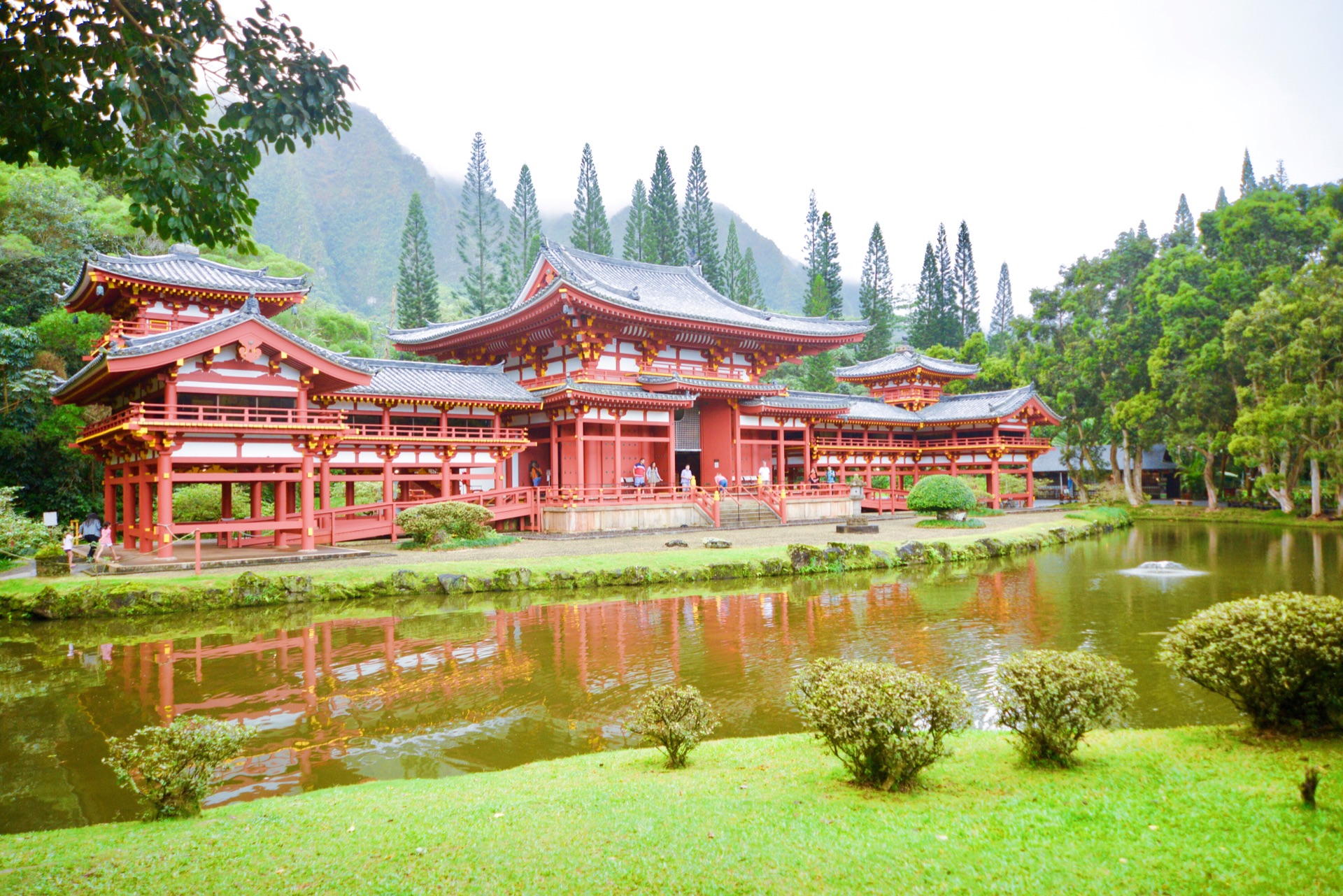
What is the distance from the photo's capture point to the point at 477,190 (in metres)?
58.6

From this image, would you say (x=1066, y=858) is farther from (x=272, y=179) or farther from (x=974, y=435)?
(x=272, y=179)

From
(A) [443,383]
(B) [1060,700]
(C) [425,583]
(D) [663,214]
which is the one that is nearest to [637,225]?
(D) [663,214]

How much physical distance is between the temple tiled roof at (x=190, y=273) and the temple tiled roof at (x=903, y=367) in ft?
99.6

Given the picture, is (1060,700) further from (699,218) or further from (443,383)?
(699,218)

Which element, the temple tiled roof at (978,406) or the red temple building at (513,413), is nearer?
the red temple building at (513,413)

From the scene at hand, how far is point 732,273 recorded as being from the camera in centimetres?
5962

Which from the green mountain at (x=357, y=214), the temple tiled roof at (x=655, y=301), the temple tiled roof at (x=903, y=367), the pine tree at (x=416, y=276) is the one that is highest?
the green mountain at (x=357, y=214)

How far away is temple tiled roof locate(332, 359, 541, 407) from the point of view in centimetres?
2409

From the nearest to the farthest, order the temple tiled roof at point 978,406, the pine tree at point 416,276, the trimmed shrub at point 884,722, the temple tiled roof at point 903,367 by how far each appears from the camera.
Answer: the trimmed shrub at point 884,722
the temple tiled roof at point 978,406
the temple tiled roof at point 903,367
the pine tree at point 416,276

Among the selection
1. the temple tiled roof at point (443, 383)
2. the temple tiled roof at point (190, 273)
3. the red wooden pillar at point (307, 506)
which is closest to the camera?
the red wooden pillar at point (307, 506)

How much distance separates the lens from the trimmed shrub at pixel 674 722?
20.2ft

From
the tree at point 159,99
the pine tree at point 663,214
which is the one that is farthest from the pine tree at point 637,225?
the tree at point 159,99

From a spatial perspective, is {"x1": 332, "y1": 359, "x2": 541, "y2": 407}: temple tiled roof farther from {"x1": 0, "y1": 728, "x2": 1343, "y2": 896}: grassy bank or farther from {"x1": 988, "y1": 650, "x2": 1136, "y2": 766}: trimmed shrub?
{"x1": 988, "y1": 650, "x2": 1136, "y2": 766}: trimmed shrub

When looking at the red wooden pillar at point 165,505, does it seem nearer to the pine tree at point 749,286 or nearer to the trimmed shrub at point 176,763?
the trimmed shrub at point 176,763
